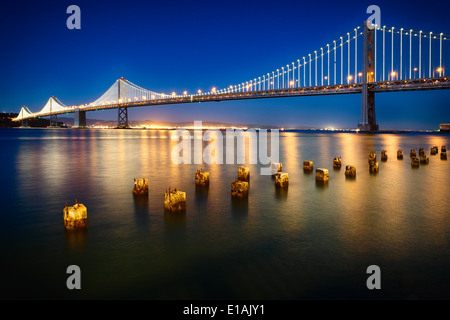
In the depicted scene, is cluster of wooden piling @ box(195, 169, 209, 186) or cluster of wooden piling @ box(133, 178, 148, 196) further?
cluster of wooden piling @ box(195, 169, 209, 186)

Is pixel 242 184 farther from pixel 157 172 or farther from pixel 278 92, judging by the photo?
pixel 278 92

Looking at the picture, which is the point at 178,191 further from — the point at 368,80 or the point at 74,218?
the point at 368,80

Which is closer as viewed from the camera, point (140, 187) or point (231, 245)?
point (231, 245)

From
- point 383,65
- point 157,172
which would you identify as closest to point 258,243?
point 157,172

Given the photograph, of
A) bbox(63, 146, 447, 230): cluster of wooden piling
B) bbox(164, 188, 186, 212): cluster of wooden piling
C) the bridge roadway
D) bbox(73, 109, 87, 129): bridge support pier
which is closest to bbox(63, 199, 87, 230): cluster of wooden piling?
bbox(63, 146, 447, 230): cluster of wooden piling

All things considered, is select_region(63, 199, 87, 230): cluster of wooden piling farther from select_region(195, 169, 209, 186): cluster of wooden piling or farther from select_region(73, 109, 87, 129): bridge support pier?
select_region(73, 109, 87, 129): bridge support pier

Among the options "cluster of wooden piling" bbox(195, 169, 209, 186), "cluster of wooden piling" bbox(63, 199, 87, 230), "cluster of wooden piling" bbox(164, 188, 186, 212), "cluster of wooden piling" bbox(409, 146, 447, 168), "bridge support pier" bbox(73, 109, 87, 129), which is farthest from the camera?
"bridge support pier" bbox(73, 109, 87, 129)

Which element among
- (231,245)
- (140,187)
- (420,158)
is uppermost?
(420,158)

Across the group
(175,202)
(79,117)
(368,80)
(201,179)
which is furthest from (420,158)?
(79,117)

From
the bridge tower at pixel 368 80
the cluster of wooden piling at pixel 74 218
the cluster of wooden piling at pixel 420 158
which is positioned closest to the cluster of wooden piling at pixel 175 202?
the cluster of wooden piling at pixel 74 218
